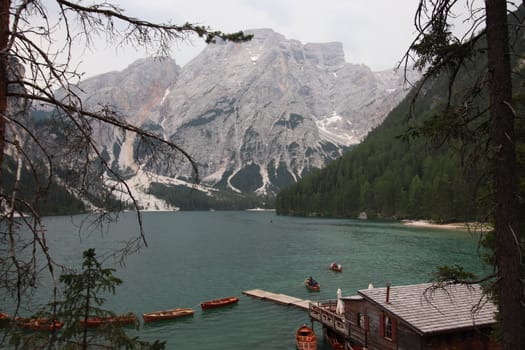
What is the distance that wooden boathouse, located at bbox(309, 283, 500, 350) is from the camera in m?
23.4

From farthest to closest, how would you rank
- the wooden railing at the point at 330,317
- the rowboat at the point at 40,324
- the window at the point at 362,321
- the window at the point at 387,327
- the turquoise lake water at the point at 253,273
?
the turquoise lake water at the point at 253,273 < the wooden railing at the point at 330,317 < the window at the point at 362,321 < the window at the point at 387,327 < the rowboat at the point at 40,324

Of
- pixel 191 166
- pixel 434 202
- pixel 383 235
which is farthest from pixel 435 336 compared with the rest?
pixel 434 202

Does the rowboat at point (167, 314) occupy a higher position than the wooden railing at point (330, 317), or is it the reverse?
the wooden railing at point (330, 317)

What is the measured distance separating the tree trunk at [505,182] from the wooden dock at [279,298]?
3822 centimetres

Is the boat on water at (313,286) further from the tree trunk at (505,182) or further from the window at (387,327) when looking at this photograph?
the tree trunk at (505,182)

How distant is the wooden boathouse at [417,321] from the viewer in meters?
23.4

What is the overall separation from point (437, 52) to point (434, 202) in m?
149

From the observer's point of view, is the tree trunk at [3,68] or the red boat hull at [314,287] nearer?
the tree trunk at [3,68]

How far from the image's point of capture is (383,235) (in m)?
114

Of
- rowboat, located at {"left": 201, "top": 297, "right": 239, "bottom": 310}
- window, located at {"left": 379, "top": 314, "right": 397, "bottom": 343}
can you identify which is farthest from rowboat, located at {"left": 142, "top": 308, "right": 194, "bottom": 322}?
window, located at {"left": 379, "top": 314, "right": 397, "bottom": 343}

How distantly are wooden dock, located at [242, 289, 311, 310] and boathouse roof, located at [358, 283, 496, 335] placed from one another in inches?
722

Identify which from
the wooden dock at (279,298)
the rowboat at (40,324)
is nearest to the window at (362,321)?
the wooden dock at (279,298)

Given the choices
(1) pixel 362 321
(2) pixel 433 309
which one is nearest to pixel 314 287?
(1) pixel 362 321

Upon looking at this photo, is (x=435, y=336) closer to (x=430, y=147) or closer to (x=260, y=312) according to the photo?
(x=430, y=147)
